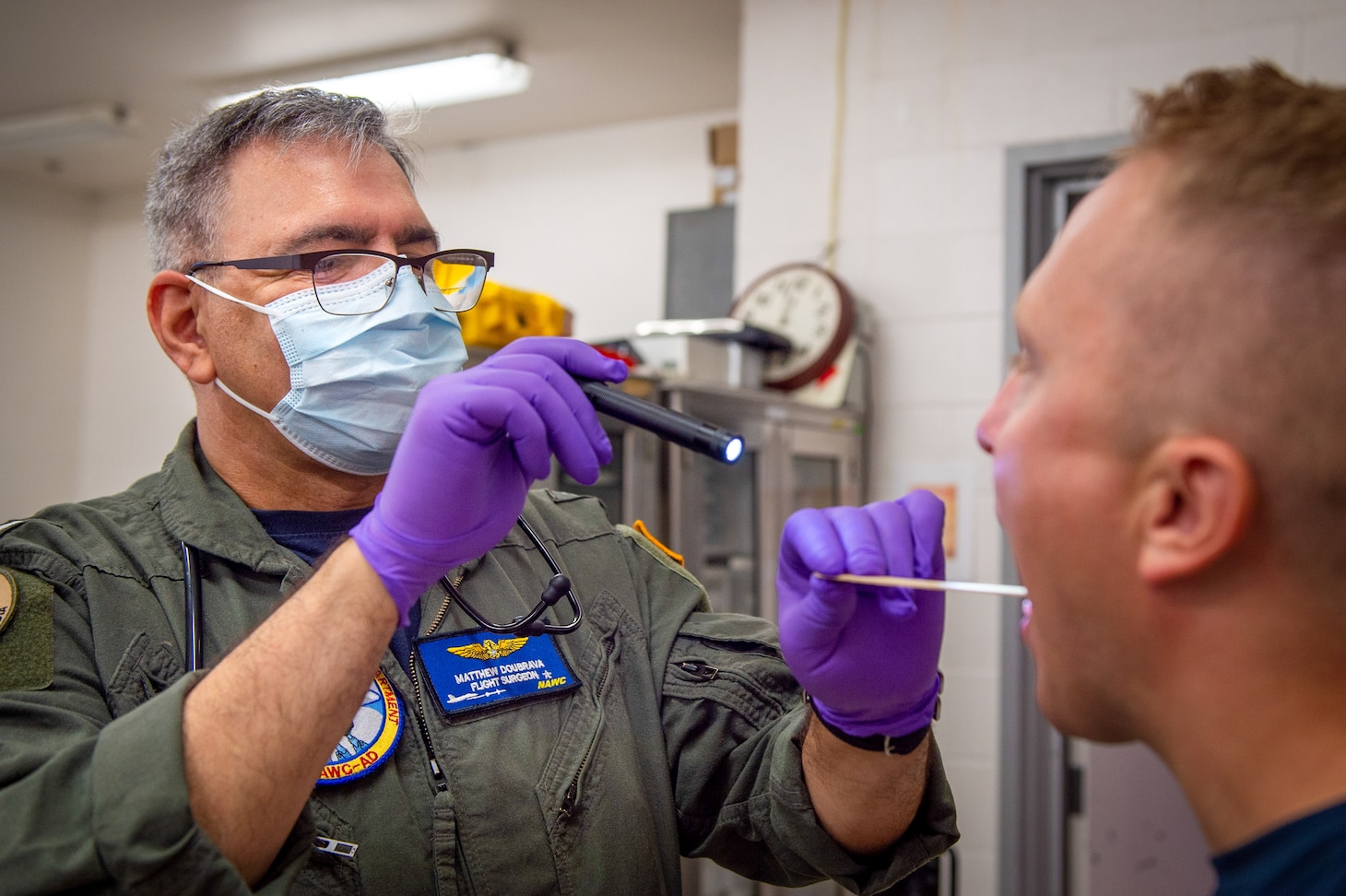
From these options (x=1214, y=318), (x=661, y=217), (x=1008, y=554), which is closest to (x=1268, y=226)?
(x=1214, y=318)

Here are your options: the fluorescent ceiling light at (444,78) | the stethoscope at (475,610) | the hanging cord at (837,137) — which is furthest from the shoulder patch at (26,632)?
the fluorescent ceiling light at (444,78)

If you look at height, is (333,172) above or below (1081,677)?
above

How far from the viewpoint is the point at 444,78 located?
4.09 m

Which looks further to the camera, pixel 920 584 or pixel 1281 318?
pixel 920 584

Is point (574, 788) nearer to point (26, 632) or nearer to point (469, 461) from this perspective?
point (469, 461)

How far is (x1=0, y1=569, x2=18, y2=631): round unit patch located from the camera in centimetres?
94

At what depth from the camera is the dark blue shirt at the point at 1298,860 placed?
0.60m

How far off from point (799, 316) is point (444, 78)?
201 cm

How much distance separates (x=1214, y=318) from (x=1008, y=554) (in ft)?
7.36

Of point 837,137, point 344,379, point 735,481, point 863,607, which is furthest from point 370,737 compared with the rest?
point 837,137

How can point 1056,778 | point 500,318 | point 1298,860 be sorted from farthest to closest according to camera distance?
point 1056,778, point 500,318, point 1298,860

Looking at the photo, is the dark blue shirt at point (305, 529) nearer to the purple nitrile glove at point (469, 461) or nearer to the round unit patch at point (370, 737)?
the round unit patch at point (370, 737)

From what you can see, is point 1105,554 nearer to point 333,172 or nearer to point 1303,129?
point 1303,129

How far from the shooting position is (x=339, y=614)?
869 millimetres
